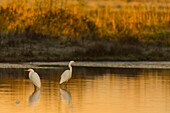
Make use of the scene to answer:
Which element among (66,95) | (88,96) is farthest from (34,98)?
(88,96)

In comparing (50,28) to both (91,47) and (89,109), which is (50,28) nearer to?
(91,47)

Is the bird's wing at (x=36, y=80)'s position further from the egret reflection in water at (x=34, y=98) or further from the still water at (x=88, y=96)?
the egret reflection in water at (x=34, y=98)

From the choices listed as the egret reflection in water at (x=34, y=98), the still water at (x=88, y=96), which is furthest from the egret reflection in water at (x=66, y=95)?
the egret reflection in water at (x=34, y=98)

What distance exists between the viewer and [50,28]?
269 feet

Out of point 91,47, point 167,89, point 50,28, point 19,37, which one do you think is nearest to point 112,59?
point 91,47

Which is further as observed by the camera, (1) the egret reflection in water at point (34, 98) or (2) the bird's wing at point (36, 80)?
(2) the bird's wing at point (36, 80)

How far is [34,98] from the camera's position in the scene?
2294 cm

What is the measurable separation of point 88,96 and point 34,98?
1688 mm

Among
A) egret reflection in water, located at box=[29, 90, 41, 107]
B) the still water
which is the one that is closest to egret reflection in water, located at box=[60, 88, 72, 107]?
the still water

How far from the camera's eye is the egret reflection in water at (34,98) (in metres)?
21.4

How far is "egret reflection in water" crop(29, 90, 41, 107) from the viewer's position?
70.3 feet

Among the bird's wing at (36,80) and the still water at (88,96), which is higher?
the bird's wing at (36,80)

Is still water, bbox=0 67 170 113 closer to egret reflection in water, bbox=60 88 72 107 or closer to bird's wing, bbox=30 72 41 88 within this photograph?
egret reflection in water, bbox=60 88 72 107

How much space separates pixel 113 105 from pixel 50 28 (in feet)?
201
